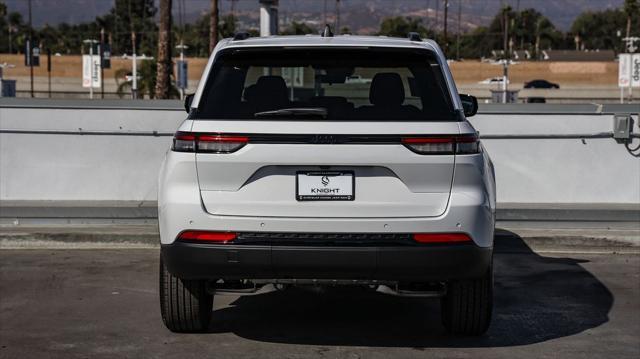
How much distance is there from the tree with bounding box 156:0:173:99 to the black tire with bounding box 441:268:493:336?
29.6 m

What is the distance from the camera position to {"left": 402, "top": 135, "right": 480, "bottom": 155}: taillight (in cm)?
593

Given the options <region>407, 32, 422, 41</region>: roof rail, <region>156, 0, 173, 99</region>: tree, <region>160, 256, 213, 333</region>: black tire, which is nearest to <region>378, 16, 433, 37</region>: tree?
<region>156, 0, 173, 99</region>: tree

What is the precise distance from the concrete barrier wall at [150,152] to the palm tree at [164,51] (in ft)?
77.7

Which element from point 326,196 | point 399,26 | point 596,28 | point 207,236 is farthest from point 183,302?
point 596,28

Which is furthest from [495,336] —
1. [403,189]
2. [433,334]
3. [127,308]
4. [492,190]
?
[127,308]

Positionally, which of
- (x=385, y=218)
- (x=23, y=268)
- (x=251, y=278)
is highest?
(x=385, y=218)

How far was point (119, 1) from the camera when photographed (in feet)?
550

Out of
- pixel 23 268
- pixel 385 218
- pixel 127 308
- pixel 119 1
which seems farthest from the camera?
pixel 119 1

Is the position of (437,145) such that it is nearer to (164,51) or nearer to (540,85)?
(164,51)

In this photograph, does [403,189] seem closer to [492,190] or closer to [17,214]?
[492,190]

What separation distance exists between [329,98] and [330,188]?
721 mm

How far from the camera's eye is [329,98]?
6.44 meters

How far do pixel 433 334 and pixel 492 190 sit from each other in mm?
1226

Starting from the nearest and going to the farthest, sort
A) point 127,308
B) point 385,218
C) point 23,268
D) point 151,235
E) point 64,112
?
1. point 385,218
2. point 127,308
3. point 23,268
4. point 151,235
5. point 64,112
